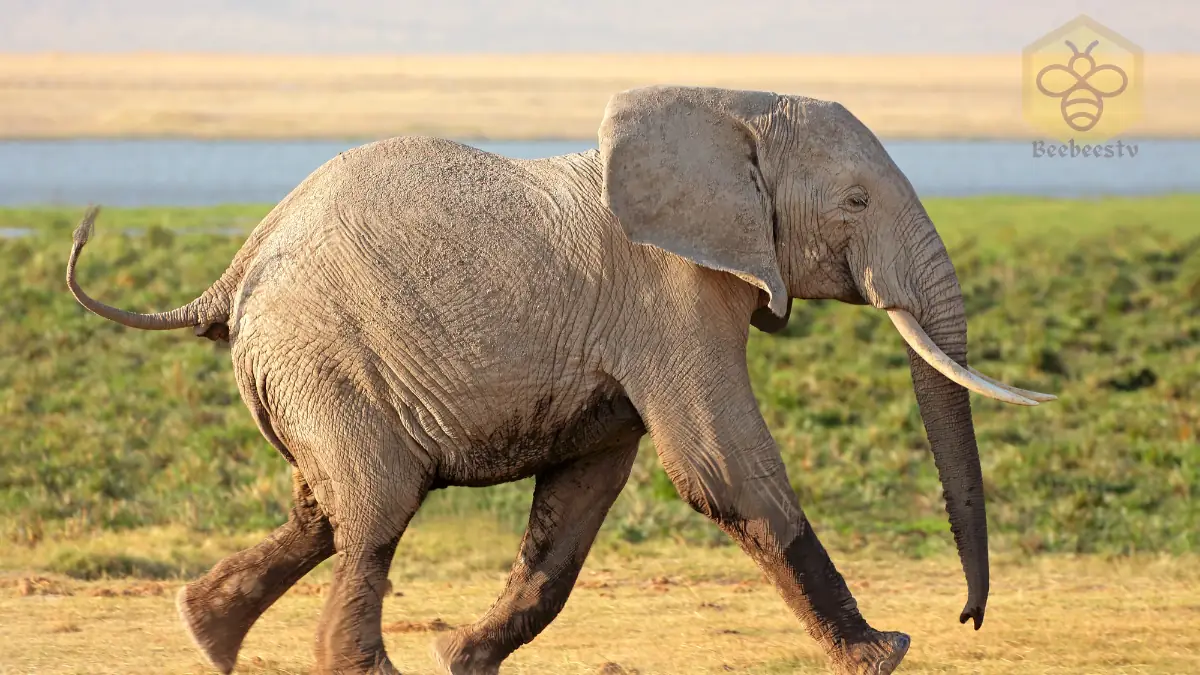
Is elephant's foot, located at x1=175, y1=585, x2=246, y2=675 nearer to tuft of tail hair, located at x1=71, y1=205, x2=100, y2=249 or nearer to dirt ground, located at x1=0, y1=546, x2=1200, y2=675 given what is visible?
dirt ground, located at x1=0, y1=546, x2=1200, y2=675

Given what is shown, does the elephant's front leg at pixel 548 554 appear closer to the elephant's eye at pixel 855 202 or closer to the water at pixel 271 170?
the elephant's eye at pixel 855 202

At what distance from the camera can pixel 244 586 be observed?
25.9ft

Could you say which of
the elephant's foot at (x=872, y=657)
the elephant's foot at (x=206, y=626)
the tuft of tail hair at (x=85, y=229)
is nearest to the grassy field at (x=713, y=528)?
the elephant's foot at (x=206, y=626)

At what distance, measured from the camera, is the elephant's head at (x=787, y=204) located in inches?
277

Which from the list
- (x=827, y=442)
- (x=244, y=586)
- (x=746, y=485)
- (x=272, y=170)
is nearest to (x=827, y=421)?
(x=827, y=442)

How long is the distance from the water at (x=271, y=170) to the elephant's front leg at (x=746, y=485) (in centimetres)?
3280

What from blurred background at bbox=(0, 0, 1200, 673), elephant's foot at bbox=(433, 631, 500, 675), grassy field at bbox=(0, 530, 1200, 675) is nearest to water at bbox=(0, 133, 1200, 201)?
blurred background at bbox=(0, 0, 1200, 673)

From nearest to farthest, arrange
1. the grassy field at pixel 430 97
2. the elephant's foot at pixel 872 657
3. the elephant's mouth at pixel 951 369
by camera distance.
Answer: the elephant's mouth at pixel 951 369 < the elephant's foot at pixel 872 657 < the grassy field at pixel 430 97

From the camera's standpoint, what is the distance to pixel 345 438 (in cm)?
709

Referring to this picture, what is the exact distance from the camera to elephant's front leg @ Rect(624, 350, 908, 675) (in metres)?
7.04

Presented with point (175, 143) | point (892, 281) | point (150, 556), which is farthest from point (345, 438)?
point (175, 143)

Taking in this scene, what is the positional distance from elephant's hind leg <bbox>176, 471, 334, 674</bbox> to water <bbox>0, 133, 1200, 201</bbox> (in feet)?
105

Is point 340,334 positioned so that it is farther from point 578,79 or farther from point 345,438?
point 578,79

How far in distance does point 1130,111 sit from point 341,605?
2484 inches
